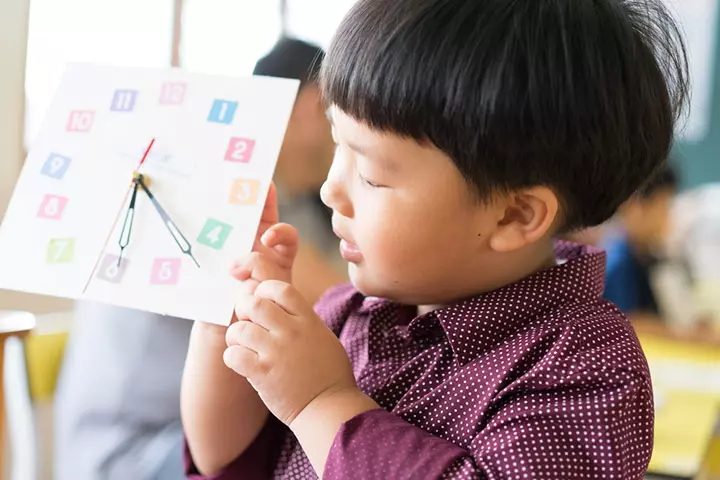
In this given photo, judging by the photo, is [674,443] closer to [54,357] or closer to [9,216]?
[9,216]

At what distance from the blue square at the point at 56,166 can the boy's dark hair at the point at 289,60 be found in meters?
0.68

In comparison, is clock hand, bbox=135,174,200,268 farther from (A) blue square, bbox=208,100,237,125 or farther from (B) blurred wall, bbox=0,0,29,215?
(B) blurred wall, bbox=0,0,29,215

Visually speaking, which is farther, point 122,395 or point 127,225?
point 122,395

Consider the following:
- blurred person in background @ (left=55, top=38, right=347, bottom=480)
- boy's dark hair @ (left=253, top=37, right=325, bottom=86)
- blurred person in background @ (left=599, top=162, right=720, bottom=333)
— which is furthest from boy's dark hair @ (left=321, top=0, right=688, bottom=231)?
blurred person in background @ (left=599, top=162, right=720, bottom=333)

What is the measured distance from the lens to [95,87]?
0.76 m

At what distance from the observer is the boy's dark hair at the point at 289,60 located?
54.6 inches

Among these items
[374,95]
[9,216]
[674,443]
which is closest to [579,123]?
[374,95]

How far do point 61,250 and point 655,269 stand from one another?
7.94ft

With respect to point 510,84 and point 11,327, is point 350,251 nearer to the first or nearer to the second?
point 510,84

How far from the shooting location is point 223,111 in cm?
73

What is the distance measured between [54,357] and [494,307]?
103 cm

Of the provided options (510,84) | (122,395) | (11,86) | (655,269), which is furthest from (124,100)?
(655,269)

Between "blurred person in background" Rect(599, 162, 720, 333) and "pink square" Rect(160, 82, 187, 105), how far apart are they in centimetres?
193

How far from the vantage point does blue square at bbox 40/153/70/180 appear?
0.73 metres
